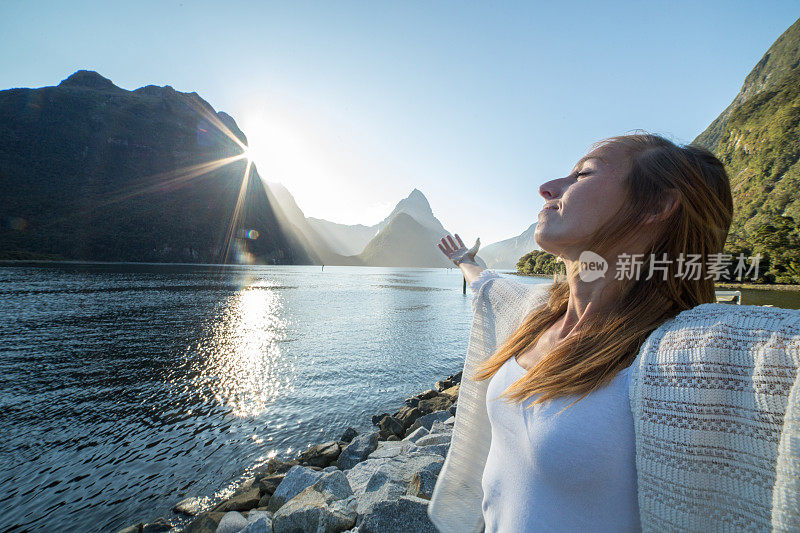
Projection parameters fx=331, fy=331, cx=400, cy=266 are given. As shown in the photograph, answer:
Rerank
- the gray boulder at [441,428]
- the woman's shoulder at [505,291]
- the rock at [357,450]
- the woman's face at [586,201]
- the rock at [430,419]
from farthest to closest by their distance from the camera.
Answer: the rock at [430,419] → the gray boulder at [441,428] → the rock at [357,450] → the woman's shoulder at [505,291] → the woman's face at [586,201]

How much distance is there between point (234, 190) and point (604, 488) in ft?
587

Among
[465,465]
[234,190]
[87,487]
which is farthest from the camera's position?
[234,190]

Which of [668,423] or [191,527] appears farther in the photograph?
[191,527]

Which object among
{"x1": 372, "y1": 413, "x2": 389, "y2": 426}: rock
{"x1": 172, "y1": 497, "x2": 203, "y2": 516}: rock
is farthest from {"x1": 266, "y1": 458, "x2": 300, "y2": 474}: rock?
{"x1": 372, "y1": 413, "x2": 389, "y2": 426}: rock

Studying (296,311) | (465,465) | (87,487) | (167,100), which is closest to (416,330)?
(296,311)

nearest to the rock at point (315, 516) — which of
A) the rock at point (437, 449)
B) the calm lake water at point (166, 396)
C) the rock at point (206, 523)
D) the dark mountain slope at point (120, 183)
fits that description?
the rock at point (206, 523)

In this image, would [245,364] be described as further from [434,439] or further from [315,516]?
[315,516]

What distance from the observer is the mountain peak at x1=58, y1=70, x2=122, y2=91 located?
16162 centimetres

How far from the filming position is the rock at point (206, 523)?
4980 mm

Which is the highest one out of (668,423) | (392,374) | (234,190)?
(234,190)

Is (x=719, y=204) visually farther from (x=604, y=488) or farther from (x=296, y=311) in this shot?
(x=296, y=311)

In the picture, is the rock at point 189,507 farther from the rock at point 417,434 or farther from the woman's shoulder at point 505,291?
the woman's shoulder at point 505,291

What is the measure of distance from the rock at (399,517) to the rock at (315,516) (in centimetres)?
48

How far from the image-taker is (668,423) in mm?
979
